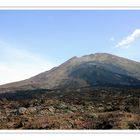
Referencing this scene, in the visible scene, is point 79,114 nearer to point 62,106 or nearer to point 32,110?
point 32,110

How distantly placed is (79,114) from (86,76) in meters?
13.7

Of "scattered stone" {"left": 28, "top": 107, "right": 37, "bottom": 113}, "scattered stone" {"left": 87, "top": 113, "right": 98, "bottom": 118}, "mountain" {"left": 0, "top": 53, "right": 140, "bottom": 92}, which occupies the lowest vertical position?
"scattered stone" {"left": 87, "top": 113, "right": 98, "bottom": 118}

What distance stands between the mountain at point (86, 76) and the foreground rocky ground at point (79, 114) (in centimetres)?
450

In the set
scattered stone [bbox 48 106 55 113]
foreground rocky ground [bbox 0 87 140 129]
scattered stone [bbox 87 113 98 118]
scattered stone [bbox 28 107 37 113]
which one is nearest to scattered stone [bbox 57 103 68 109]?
foreground rocky ground [bbox 0 87 140 129]

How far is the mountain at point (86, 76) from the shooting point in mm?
A: 24184

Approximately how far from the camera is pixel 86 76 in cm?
2755

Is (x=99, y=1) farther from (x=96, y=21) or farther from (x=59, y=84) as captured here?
(x=59, y=84)

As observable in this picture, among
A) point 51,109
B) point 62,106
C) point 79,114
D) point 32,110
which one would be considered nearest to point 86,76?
point 62,106

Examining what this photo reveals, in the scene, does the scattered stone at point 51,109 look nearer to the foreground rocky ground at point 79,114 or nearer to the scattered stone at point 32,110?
the foreground rocky ground at point 79,114

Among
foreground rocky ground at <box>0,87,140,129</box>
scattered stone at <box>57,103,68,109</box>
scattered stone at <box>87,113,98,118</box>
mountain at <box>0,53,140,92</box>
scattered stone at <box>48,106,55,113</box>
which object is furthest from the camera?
mountain at <box>0,53,140,92</box>

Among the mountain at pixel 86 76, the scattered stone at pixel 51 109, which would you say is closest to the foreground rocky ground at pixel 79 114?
the scattered stone at pixel 51 109

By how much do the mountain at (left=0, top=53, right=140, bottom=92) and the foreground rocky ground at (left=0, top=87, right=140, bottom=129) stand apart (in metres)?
4.50

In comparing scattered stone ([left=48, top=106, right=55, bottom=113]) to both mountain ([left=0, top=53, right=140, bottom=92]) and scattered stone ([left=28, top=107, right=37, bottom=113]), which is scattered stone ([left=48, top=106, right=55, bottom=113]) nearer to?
scattered stone ([left=28, top=107, right=37, bottom=113])

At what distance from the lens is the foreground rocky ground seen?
466 inches
